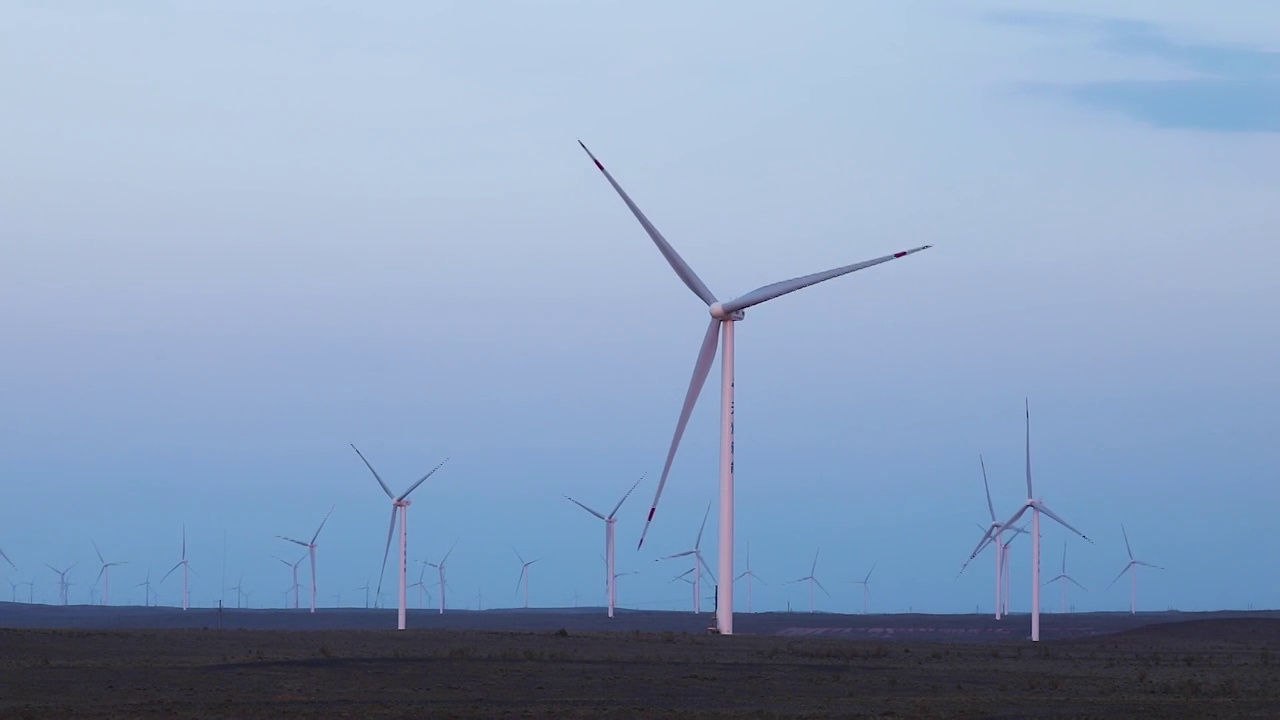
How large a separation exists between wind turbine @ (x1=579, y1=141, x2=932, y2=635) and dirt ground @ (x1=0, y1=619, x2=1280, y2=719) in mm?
2747

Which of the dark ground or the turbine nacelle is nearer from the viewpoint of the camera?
the dark ground

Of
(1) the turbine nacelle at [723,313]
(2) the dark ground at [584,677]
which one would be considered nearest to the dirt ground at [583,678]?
(2) the dark ground at [584,677]

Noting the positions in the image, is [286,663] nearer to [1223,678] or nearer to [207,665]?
[207,665]

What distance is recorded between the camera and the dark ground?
35.0m

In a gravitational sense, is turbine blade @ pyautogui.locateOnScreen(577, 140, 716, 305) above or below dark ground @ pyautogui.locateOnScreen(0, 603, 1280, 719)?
above

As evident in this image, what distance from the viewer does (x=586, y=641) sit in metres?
62.0

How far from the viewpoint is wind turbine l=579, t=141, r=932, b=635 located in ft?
208

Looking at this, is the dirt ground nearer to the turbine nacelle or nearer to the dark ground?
the dark ground

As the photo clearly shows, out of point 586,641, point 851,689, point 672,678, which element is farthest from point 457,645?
point 851,689

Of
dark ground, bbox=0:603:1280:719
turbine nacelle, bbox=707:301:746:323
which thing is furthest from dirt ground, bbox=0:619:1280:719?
turbine nacelle, bbox=707:301:746:323

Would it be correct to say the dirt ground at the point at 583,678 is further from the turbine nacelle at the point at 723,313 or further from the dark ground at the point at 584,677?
the turbine nacelle at the point at 723,313

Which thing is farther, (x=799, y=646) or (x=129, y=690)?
(x=799, y=646)

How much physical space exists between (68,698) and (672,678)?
599 inches

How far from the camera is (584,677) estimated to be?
43656 millimetres
